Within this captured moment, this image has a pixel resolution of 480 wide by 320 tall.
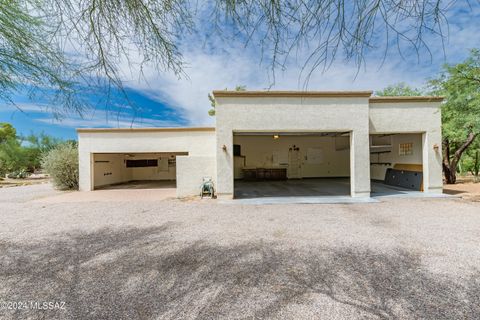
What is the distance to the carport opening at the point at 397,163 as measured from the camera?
30.1 ft

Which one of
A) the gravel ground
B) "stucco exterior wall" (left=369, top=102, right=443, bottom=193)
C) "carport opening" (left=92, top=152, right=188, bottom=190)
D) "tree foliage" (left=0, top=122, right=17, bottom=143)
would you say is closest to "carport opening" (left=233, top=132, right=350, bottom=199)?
"carport opening" (left=92, top=152, right=188, bottom=190)

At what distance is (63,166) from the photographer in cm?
1129

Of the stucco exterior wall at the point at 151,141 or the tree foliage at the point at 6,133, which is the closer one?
the stucco exterior wall at the point at 151,141

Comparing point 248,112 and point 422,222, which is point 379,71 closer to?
point 422,222

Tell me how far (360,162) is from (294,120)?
301 cm

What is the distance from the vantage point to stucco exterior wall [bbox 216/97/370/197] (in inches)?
309

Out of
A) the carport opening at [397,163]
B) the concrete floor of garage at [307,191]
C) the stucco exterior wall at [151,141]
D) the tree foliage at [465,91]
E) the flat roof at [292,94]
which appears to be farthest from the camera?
the stucco exterior wall at [151,141]

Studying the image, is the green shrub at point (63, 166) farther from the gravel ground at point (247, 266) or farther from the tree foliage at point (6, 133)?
the tree foliage at point (6, 133)

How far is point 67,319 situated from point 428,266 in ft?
14.6

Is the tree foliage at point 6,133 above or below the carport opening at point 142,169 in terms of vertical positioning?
above

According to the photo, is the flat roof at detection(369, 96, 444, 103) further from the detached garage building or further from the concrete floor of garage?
the concrete floor of garage

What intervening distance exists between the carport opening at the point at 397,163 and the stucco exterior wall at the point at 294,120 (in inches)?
83.3

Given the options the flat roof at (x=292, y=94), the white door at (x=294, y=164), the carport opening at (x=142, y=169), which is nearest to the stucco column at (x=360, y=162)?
the flat roof at (x=292, y=94)

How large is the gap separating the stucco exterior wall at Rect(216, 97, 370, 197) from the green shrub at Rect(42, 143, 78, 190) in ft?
30.0
